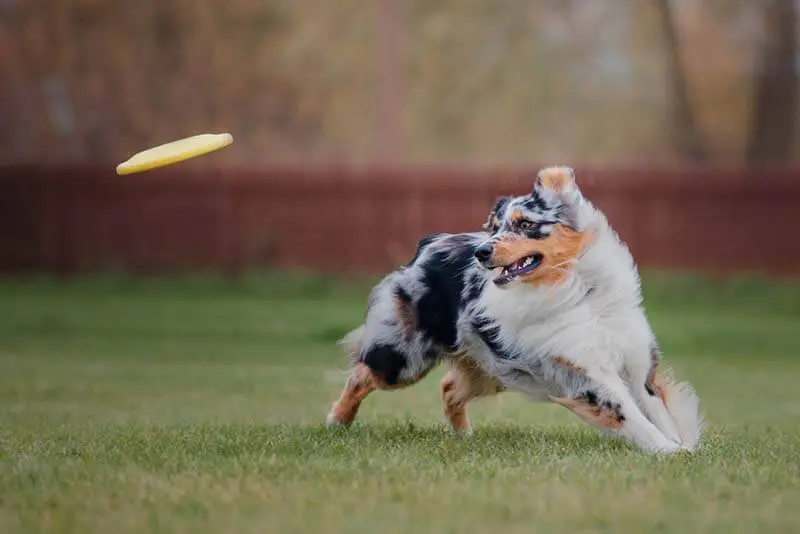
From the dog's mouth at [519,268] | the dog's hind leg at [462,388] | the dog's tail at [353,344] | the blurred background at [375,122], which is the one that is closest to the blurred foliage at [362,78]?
the blurred background at [375,122]

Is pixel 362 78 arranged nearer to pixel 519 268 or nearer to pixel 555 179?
pixel 555 179

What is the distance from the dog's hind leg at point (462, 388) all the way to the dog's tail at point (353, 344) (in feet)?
2.00

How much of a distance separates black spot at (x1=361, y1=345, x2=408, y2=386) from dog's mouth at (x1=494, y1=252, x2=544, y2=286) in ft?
3.83

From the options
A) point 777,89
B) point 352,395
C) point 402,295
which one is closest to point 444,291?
point 402,295

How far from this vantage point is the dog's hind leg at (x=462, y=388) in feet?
30.6

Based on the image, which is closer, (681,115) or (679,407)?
(679,407)

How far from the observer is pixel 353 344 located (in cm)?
972

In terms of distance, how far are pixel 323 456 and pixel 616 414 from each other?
1662 millimetres

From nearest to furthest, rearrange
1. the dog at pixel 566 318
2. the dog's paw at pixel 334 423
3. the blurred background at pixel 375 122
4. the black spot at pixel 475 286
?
the dog at pixel 566 318, the black spot at pixel 475 286, the dog's paw at pixel 334 423, the blurred background at pixel 375 122

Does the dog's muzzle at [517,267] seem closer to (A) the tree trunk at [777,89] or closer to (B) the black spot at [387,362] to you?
(B) the black spot at [387,362]

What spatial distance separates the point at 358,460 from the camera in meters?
7.70

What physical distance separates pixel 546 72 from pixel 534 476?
34.4 meters

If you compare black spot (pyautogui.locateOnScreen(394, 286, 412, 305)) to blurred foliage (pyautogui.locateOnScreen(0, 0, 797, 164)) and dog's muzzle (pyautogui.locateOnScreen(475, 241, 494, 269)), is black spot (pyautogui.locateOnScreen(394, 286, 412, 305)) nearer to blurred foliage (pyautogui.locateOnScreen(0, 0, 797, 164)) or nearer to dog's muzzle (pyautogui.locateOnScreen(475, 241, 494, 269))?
dog's muzzle (pyautogui.locateOnScreen(475, 241, 494, 269))

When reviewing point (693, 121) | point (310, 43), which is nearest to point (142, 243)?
point (310, 43)
